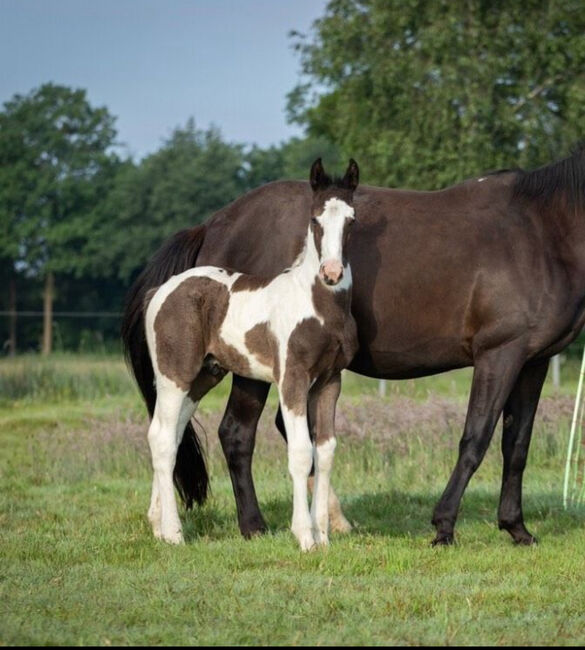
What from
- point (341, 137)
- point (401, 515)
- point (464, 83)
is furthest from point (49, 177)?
point (401, 515)

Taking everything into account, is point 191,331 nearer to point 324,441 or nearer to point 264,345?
point 264,345

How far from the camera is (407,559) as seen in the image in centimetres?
653

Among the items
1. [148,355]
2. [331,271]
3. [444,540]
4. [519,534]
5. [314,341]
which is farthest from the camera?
[148,355]

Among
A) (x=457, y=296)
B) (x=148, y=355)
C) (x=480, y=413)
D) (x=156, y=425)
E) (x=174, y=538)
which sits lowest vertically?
(x=174, y=538)

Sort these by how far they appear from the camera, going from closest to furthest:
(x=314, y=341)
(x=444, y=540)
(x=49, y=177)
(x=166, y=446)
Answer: (x=314, y=341)
(x=444, y=540)
(x=166, y=446)
(x=49, y=177)

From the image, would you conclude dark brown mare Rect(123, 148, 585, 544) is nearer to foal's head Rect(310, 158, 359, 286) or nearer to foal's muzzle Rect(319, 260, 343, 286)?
foal's head Rect(310, 158, 359, 286)

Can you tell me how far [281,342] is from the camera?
6859 mm

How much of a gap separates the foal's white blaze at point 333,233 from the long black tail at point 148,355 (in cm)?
173

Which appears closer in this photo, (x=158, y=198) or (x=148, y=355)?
(x=148, y=355)

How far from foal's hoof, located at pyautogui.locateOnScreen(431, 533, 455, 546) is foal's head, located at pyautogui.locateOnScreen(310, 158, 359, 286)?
180 cm

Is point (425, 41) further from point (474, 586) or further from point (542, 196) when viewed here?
point (474, 586)

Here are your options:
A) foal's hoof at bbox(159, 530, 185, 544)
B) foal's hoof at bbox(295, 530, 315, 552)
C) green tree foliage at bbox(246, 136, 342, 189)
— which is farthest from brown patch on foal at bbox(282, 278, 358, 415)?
green tree foliage at bbox(246, 136, 342, 189)

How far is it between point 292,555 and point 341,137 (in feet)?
85.6

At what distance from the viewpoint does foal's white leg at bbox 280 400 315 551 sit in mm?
6809
